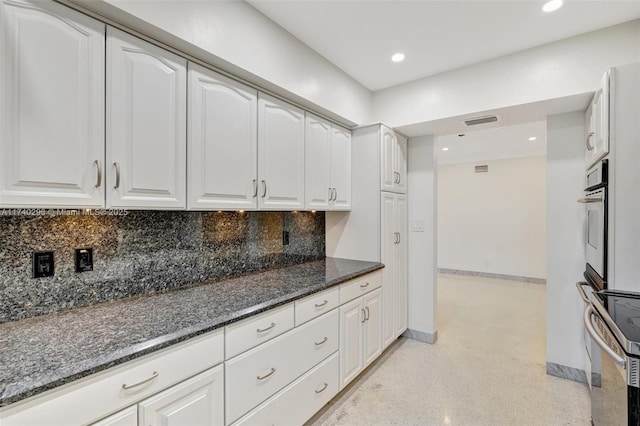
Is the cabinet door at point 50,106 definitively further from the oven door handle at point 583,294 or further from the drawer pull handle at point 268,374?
the oven door handle at point 583,294

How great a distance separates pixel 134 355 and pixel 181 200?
0.78 m

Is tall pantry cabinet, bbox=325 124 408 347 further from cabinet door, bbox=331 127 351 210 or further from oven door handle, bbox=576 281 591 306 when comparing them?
oven door handle, bbox=576 281 591 306

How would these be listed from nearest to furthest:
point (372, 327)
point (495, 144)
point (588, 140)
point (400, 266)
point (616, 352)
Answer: point (616, 352) < point (588, 140) < point (372, 327) < point (400, 266) < point (495, 144)

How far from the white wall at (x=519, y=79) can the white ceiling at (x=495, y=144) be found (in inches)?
42.8

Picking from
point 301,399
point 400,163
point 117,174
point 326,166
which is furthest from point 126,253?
point 400,163

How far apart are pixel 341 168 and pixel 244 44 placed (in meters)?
1.33

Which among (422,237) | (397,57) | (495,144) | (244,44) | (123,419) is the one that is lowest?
(123,419)

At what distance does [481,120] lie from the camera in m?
2.65

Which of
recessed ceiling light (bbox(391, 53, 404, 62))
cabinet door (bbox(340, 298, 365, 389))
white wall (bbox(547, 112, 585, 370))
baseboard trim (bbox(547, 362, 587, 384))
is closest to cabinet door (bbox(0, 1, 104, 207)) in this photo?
cabinet door (bbox(340, 298, 365, 389))

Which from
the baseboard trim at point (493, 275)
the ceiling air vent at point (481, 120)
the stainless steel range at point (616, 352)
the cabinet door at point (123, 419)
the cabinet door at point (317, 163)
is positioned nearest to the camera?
the cabinet door at point (123, 419)

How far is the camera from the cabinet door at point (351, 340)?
218 centimetres

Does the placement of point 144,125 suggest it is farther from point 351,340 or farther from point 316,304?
Answer: point 351,340

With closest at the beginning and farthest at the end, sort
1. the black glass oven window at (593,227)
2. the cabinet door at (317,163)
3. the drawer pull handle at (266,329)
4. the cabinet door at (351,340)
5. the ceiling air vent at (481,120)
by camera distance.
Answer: the drawer pull handle at (266,329), the black glass oven window at (593,227), the cabinet door at (351,340), the cabinet door at (317,163), the ceiling air vent at (481,120)

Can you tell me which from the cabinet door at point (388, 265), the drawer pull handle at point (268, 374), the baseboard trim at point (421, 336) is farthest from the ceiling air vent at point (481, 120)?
the drawer pull handle at point (268, 374)
